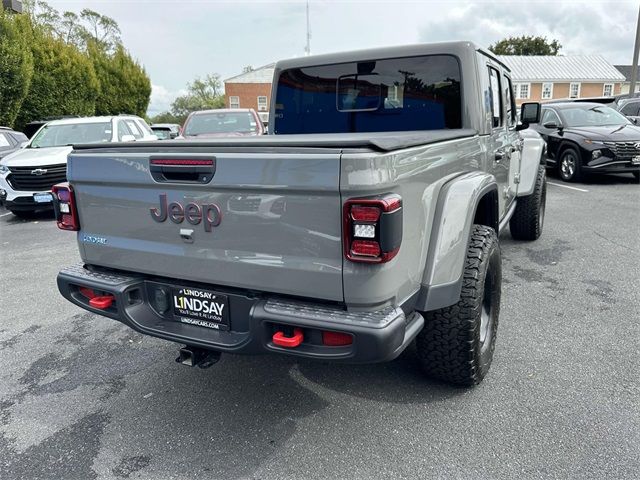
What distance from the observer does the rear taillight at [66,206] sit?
2.71m

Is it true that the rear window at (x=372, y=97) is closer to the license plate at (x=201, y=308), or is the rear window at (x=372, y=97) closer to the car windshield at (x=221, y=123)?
the license plate at (x=201, y=308)

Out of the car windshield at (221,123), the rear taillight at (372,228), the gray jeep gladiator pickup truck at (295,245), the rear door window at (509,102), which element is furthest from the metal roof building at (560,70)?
the rear taillight at (372,228)

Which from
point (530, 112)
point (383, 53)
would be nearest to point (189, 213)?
point (383, 53)

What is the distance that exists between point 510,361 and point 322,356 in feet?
5.53

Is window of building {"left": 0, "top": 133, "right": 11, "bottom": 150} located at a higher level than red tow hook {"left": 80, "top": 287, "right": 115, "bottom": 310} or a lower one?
higher

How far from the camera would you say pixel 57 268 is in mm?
5652

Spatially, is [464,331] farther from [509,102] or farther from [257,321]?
[509,102]

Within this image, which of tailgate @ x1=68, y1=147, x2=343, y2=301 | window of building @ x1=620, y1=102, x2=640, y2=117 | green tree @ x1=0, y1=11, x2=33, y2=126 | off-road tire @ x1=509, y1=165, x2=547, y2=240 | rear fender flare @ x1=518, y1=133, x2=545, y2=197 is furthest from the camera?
green tree @ x1=0, y1=11, x2=33, y2=126

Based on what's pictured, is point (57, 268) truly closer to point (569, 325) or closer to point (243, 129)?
point (569, 325)

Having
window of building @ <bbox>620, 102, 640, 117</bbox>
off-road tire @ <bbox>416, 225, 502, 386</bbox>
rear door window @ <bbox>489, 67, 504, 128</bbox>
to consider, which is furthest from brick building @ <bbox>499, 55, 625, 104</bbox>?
off-road tire @ <bbox>416, 225, 502, 386</bbox>

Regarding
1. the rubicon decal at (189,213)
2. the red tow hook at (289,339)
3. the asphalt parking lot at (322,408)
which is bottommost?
the asphalt parking lot at (322,408)

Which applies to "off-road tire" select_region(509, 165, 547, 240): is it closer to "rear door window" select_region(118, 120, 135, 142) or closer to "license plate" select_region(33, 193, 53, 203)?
"rear door window" select_region(118, 120, 135, 142)

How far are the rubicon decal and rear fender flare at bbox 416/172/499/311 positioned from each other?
1.02 meters

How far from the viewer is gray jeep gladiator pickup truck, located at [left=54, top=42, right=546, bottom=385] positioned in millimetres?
1950
